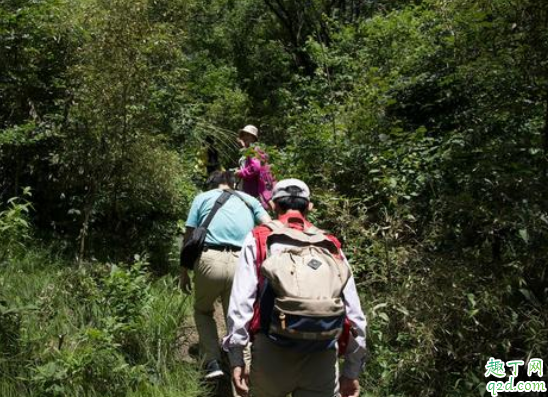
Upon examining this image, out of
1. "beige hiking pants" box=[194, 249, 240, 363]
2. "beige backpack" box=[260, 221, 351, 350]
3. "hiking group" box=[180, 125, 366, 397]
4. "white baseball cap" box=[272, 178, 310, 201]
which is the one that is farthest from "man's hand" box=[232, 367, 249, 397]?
"beige hiking pants" box=[194, 249, 240, 363]

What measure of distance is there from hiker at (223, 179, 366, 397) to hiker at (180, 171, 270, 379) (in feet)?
3.62

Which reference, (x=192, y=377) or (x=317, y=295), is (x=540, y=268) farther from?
(x=192, y=377)

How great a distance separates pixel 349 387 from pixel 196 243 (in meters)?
1.51

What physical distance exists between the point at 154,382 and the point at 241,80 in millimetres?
15087

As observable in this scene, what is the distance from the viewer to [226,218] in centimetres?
379

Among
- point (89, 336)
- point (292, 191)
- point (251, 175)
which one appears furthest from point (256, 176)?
point (292, 191)

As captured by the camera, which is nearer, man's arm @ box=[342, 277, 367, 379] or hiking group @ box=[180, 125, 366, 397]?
hiking group @ box=[180, 125, 366, 397]

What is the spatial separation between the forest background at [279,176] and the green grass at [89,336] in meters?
0.02

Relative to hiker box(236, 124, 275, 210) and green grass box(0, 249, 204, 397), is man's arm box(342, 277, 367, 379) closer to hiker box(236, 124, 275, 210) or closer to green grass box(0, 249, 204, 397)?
green grass box(0, 249, 204, 397)

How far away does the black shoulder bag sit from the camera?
145 inches

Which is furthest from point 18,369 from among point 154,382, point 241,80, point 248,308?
point 241,80

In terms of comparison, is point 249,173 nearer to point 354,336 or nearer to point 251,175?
point 251,175

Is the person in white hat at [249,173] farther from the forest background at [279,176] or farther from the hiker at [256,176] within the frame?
the forest background at [279,176]

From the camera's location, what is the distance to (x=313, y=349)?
2.41m
